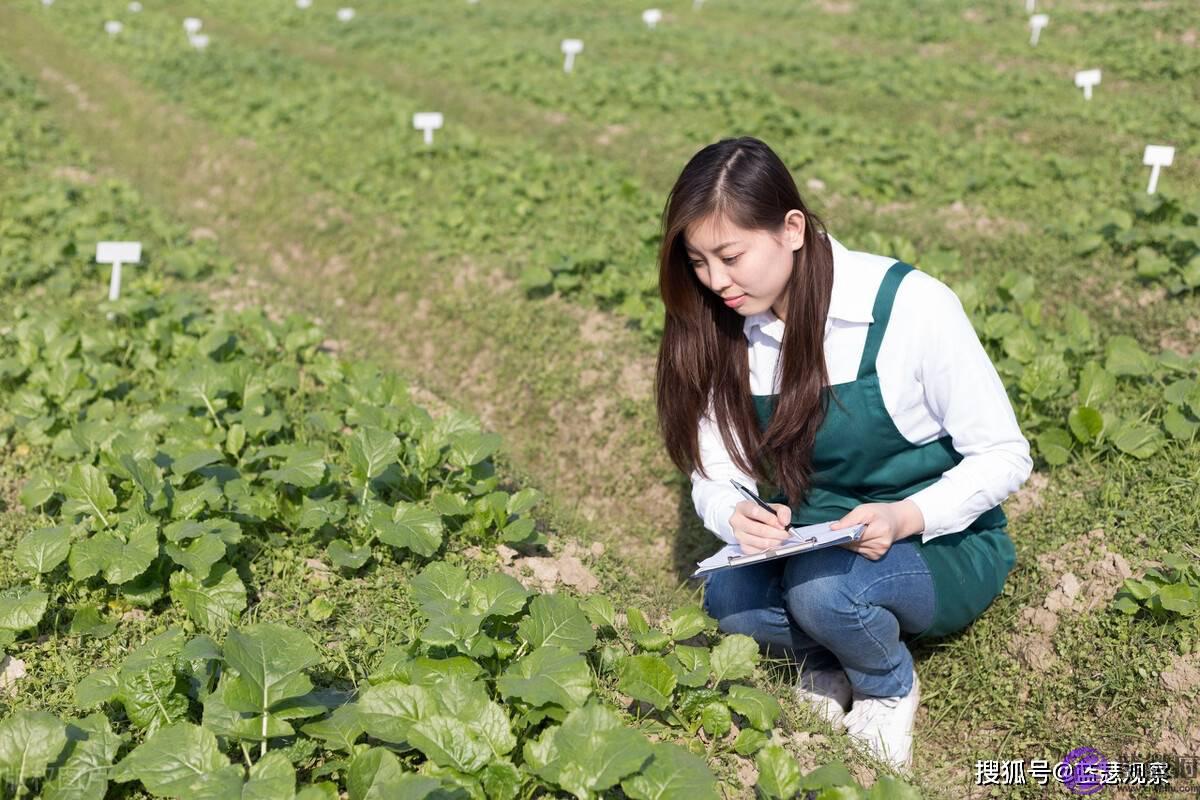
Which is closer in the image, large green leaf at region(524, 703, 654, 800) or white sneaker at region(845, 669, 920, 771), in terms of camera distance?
large green leaf at region(524, 703, 654, 800)

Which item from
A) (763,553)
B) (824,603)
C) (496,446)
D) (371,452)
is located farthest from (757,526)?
(371,452)

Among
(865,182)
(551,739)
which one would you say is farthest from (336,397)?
(865,182)

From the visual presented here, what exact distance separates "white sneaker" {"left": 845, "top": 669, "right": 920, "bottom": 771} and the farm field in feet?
0.45

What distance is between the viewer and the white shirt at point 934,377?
2596 mm

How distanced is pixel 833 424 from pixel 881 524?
340 millimetres

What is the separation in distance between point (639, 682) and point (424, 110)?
8330mm

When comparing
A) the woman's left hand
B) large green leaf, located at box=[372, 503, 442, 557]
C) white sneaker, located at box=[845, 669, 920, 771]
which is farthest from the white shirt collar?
large green leaf, located at box=[372, 503, 442, 557]

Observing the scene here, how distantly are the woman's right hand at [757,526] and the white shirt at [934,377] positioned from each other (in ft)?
0.32

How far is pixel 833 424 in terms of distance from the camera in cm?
279

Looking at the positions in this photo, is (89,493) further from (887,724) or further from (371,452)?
(887,724)

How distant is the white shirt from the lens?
260 centimetres

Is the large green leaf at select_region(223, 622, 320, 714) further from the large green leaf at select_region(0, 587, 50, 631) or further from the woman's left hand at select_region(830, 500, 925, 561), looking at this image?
the woman's left hand at select_region(830, 500, 925, 561)

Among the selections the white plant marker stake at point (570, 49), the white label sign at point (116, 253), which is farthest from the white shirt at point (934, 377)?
the white plant marker stake at point (570, 49)

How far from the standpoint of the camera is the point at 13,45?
49.3ft
